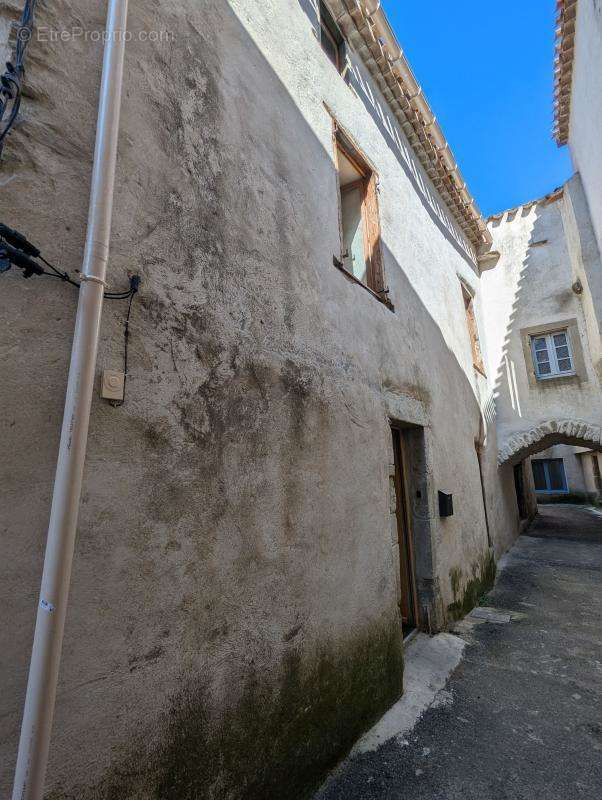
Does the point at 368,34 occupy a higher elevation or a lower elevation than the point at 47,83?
higher

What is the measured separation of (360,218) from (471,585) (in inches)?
197

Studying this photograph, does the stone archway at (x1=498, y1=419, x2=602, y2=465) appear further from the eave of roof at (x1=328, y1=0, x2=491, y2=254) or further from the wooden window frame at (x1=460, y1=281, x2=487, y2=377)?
the eave of roof at (x1=328, y1=0, x2=491, y2=254)

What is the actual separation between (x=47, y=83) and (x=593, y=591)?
26.9 feet

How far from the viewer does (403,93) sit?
5.57 meters

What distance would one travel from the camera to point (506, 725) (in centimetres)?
301

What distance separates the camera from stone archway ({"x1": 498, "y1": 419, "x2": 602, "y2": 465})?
882 cm

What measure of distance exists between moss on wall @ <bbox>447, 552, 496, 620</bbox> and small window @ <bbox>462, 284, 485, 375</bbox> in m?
3.66

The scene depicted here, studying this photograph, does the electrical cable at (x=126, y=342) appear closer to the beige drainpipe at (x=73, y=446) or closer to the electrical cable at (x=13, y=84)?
the beige drainpipe at (x=73, y=446)

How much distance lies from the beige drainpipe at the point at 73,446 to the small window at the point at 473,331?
7.47m

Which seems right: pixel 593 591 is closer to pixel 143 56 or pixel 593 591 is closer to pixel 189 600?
pixel 189 600

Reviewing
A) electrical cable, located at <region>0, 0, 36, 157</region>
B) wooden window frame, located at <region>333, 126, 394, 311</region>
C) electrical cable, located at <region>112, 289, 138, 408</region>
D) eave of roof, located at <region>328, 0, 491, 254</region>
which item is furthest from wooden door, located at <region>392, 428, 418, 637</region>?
eave of roof, located at <region>328, 0, 491, 254</region>

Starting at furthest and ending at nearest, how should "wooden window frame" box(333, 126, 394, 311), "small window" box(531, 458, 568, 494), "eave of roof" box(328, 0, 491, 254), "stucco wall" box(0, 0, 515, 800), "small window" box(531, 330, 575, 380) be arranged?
"small window" box(531, 458, 568, 494)
"small window" box(531, 330, 575, 380)
"eave of roof" box(328, 0, 491, 254)
"wooden window frame" box(333, 126, 394, 311)
"stucco wall" box(0, 0, 515, 800)

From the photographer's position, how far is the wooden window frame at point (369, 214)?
4.33 m

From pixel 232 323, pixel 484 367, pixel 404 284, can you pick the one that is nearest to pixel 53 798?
pixel 232 323
